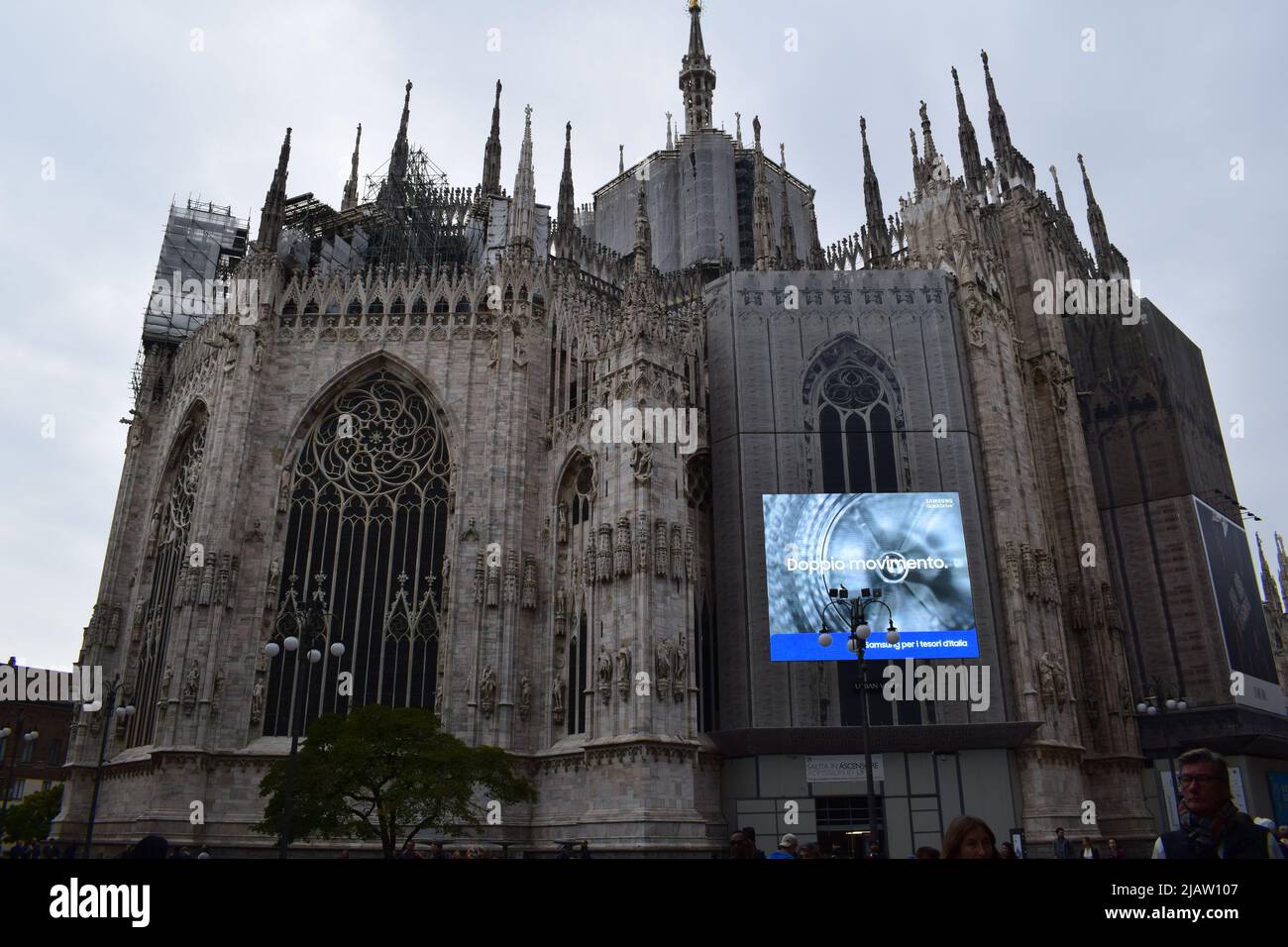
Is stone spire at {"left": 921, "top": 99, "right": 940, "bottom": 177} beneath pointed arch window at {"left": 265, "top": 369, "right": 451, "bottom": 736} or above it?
above

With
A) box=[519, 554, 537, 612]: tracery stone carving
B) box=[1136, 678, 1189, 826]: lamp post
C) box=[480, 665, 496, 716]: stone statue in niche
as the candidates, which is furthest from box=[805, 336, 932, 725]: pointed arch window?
box=[480, 665, 496, 716]: stone statue in niche

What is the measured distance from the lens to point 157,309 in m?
47.4

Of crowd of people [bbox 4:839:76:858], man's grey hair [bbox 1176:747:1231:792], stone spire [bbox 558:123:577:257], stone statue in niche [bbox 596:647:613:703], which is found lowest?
crowd of people [bbox 4:839:76:858]

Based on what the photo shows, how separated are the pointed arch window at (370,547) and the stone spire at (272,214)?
26.4 ft

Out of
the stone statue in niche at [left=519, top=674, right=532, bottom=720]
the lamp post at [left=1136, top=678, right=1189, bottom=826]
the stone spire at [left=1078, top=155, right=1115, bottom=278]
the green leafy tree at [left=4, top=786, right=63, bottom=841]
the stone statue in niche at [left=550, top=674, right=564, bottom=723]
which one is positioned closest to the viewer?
the lamp post at [left=1136, top=678, right=1189, bottom=826]

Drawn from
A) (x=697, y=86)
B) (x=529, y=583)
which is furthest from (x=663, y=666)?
(x=697, y=86)

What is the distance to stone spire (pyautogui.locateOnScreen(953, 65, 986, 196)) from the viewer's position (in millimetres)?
45781

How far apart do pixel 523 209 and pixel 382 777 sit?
1023 inches

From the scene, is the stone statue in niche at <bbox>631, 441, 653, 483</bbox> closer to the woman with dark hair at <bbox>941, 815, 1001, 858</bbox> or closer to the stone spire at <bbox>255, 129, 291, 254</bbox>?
the stone spire at <bbox>255, 129, 291, 254</bbox>

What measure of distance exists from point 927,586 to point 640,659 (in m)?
10.4

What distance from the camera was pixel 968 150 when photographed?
47.1 metres

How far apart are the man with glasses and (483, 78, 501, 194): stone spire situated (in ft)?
146
